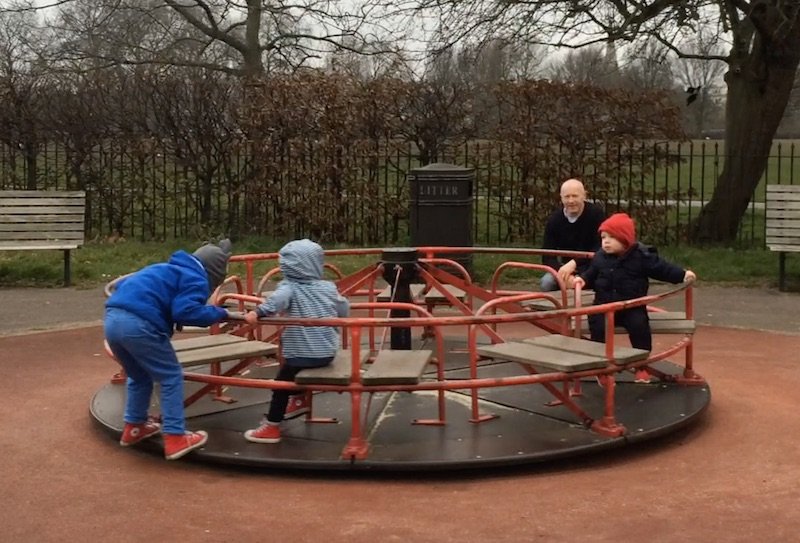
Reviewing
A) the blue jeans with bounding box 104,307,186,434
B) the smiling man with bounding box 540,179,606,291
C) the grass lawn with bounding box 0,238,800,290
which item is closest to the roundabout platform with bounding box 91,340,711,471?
the blue jeans with bounding box 104,307,186,434

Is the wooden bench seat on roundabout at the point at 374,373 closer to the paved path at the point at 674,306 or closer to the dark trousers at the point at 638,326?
the dark trousers at the point at 638,326

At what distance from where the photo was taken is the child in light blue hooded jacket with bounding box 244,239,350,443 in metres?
5.66

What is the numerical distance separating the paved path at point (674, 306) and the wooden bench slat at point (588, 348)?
3973 millimetres

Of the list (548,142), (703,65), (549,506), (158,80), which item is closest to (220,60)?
(158,80)

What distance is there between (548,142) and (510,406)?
8.21 m

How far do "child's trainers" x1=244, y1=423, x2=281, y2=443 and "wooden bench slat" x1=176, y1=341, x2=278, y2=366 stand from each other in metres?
0.43

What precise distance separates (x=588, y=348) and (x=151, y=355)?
236 centimetres

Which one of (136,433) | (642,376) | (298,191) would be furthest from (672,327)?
(298,191)

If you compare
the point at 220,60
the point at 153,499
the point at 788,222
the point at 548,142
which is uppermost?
the point at 220,60

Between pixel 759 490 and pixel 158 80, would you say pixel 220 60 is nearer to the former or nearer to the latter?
pixel 158 80

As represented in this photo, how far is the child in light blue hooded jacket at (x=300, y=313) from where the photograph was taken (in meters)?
5.66

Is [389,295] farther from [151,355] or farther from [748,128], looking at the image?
[748,128]

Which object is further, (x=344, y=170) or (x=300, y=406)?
(x=344, y=170)

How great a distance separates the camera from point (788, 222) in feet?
39.1
